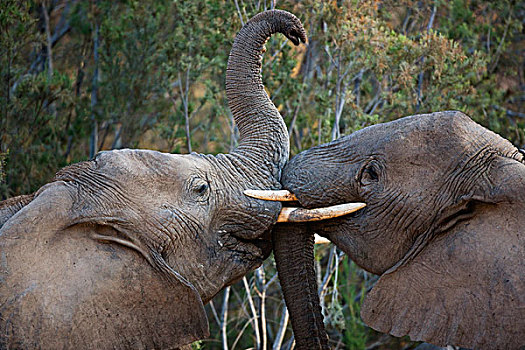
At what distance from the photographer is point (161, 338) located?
12.4 feet

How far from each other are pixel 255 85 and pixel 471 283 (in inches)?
70.3

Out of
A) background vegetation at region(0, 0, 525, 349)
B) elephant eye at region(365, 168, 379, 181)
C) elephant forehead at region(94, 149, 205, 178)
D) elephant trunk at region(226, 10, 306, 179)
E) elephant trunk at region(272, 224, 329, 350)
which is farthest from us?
background vegetation at region(0, 0, 525, 349)

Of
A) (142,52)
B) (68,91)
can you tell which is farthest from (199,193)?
(142,52)

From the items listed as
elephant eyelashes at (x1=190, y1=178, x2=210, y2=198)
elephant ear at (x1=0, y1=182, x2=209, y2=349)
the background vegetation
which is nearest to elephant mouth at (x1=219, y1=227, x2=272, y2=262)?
elephant eyelashes at (x1=190, y1=178, x2=210, y2=198)

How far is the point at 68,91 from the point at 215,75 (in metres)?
1.85

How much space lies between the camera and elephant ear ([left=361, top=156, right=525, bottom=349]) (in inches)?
137

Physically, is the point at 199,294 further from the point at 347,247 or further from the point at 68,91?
the point at 68,91

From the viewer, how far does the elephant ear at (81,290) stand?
337cm

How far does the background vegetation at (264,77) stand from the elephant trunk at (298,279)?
6.29 ft

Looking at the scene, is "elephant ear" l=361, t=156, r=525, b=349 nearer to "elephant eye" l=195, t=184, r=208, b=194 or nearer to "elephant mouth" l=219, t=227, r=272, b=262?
"elephant mouth" l=219, t=227, r=272, b=262

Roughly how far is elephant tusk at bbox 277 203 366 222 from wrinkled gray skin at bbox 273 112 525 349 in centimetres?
5

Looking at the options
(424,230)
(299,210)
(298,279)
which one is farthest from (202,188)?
(424,230)

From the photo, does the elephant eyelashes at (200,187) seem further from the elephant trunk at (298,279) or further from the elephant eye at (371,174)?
the elephant eye at (371,174)

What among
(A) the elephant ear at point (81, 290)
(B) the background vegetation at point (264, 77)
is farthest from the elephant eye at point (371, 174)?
(B) the background vegetation at point (264, 77)
